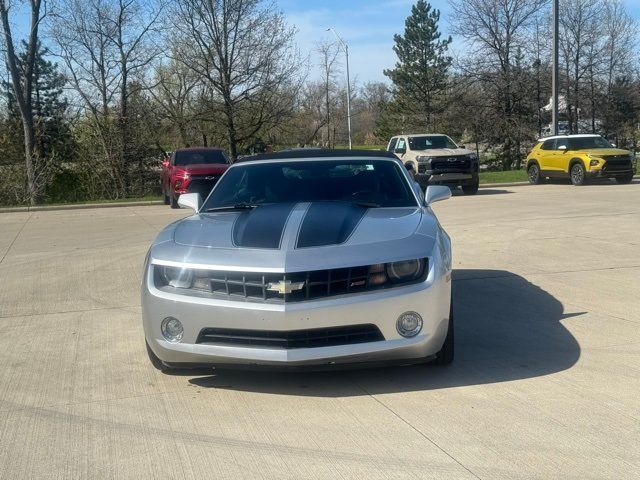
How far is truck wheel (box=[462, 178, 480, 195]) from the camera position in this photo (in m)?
21.8

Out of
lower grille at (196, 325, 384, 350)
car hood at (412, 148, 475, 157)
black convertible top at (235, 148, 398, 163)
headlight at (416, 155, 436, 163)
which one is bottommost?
lower grille at (196, 325, 384, 350)

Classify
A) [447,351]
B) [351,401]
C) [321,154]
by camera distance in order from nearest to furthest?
[351,401]
[447,351]
[321,154]

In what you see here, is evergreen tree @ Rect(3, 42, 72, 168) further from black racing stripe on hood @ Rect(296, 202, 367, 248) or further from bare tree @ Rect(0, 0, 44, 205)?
black racing stripe on hood @ Rect(296, 202, 367, 248)

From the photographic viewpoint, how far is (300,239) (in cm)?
476

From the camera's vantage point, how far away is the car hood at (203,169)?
18969 millimetres

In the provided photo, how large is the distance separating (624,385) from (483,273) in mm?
4022

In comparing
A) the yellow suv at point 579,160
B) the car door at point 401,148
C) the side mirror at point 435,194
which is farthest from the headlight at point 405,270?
the yellow suv at point 579,160

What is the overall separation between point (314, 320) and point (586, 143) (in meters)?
21.2

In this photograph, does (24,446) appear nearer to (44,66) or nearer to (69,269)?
(69,269)

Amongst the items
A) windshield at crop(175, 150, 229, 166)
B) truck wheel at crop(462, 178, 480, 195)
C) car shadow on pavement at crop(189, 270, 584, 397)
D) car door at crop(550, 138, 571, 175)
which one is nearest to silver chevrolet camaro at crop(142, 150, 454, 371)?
car shadow on pavement at crop(189, 270, 584, 397)

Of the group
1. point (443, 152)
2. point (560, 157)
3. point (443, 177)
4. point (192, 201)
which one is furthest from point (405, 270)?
point (560, 157)

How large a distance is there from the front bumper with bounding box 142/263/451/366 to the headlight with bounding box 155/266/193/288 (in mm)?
95

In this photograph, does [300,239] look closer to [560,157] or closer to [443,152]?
[443,152]

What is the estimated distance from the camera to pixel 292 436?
413 cm
